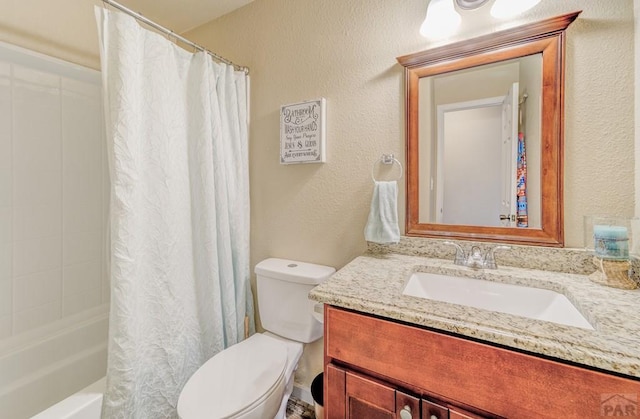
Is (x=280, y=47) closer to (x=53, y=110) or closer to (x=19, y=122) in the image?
(x=53, y=110)

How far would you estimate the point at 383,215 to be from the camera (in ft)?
4.04

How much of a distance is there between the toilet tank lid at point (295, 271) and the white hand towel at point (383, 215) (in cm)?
31

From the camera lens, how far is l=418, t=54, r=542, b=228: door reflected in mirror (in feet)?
3.47

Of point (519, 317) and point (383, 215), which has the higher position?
point (383, 215)

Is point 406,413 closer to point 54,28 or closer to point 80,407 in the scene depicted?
point 80,407

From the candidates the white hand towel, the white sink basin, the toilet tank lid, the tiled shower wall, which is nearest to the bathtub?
the tiled shower wall

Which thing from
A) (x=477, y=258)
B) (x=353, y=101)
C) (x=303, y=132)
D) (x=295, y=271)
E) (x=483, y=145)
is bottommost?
(x=295, y=271)

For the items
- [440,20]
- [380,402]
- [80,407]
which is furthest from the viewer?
[440,20]

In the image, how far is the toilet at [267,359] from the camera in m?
0.96

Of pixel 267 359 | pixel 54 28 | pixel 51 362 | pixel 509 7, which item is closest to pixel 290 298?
pixel 267 359

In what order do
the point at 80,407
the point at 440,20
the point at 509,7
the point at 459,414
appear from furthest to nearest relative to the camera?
the point at 440,20
the point at 509,7
the point at 80,407
the point at 459,414

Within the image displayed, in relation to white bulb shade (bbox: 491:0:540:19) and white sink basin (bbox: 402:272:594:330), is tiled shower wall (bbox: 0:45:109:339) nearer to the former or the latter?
white sink basin (bbox: 402:272:594:330)

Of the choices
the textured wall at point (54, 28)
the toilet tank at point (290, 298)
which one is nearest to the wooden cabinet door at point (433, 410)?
the toilet tank at point (290, 298)

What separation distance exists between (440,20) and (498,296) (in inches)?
44.6
